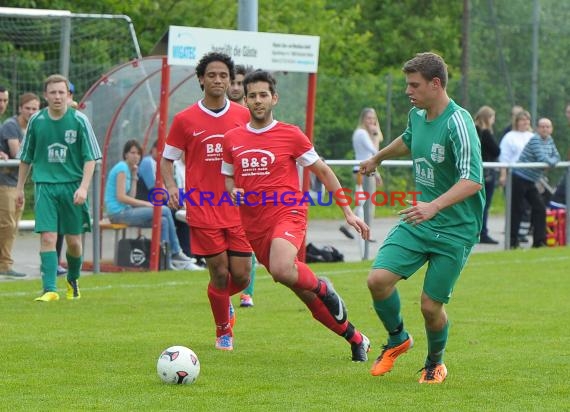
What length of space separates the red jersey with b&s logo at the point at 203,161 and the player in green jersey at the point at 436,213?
201 cm

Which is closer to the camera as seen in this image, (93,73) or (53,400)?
(53,400)

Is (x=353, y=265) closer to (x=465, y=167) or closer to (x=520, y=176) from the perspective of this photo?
(x=520, y=176)

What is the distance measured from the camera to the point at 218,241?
32.4 ft

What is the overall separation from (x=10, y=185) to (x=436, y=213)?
28.1 feet

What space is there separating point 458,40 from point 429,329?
29968 mm

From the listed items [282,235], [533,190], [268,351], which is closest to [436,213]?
[282,235]

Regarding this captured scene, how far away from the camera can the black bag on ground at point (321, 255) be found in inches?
666

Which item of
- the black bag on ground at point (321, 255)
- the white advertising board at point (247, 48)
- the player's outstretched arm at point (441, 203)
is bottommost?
the black bag on ground at point (321, 255)

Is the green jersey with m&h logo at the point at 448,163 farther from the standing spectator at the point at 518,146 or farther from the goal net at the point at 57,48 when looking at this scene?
the goal net at the point at 57,48

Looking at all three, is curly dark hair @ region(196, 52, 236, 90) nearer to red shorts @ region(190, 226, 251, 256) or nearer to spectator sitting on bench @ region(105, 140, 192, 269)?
red shorts @ region(190, 226, 251, 256)

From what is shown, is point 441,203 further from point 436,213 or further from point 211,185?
point 211,185

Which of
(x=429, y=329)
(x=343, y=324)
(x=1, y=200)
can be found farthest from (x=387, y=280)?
(x=1, y=200)

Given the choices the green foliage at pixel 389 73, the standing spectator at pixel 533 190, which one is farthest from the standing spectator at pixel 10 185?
the standing spectator at pixel 533 190

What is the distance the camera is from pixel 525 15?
28.8 metres
